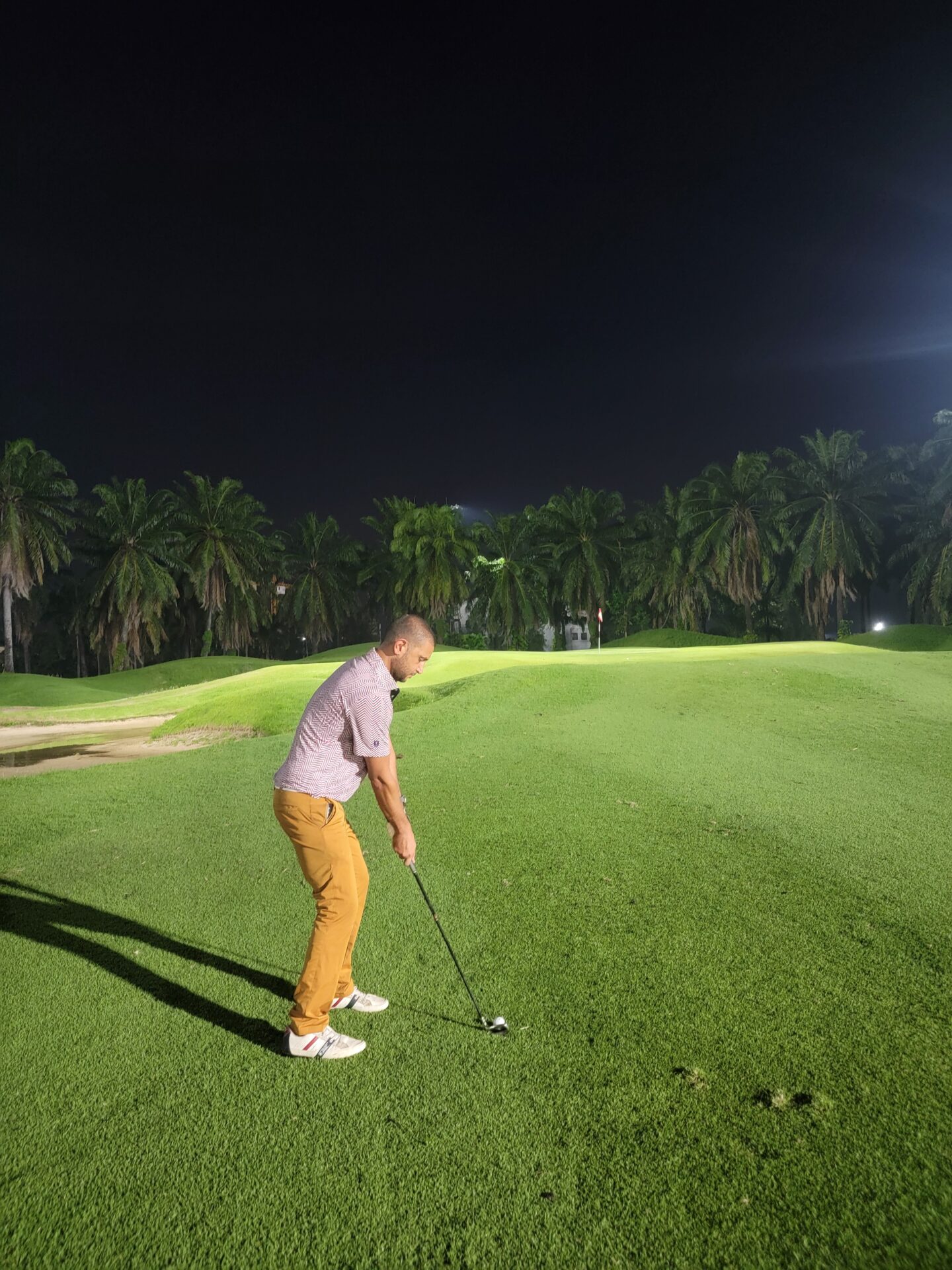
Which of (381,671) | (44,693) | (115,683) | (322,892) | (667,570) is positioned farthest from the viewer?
(667,570)

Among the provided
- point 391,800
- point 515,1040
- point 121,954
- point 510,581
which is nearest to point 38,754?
point 121,954

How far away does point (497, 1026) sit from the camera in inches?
171

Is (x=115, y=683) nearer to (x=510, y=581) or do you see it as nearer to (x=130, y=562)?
(x=130, y=562)

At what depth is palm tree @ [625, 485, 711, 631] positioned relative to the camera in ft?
202

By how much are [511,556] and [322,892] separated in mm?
60484

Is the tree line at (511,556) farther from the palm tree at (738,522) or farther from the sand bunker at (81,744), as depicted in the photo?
the sand bunker at (81,744)

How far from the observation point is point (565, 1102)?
12.1 ft

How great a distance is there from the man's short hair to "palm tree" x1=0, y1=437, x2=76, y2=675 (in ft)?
166

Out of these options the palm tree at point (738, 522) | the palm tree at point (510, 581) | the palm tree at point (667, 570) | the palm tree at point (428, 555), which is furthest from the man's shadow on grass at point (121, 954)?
the palm tree at point (667, 570)

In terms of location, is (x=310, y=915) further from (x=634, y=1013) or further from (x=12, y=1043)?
(x=634, y=1013)

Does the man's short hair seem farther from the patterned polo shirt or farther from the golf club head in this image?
the golf club head

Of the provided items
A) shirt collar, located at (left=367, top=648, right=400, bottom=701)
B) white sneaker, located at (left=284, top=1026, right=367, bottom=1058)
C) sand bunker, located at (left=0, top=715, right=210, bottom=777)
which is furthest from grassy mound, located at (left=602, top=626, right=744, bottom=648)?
white sneaker, located at (left=284, top=1026, right=367, bottom=1058)

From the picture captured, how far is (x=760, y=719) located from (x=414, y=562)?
5034cm

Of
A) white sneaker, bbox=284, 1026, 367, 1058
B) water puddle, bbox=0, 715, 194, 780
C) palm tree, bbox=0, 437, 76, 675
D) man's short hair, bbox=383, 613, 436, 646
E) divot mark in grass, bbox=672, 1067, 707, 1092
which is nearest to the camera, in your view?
divot mark in grass, bbox=672, 1067, 707, 1092
